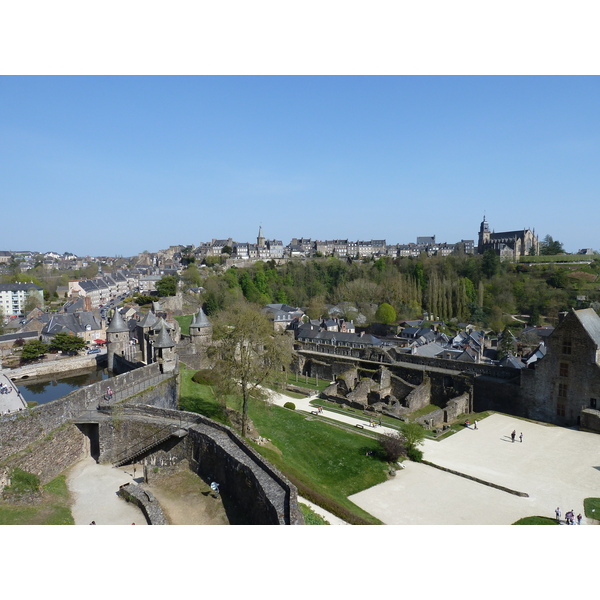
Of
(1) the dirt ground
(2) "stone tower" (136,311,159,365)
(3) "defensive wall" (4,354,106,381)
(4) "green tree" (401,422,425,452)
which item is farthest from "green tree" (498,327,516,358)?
(3) "defensive wall" (4,354,106,381)

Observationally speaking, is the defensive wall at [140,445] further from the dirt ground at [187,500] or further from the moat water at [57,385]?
the moat water at [57,385]

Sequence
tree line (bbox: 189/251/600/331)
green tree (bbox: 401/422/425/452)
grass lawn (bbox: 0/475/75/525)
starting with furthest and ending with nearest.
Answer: tree line (bbox: 189/251/600/331) → green tree (bbox: 401/422/425/452) → grass lawn (bbox: 0/475/75/525)

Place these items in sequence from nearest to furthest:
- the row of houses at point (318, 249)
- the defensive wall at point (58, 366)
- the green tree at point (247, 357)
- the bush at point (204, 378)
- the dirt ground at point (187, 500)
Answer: the dirt ground at point (187, 500) → the green tree at point (247, 357) → the bush at point (204, 378) → the defensive wall at point (58, 366) → the row of houses at point (318, 249)

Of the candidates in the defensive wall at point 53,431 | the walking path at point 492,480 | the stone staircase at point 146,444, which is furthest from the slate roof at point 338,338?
the stone staircase at point 146,444

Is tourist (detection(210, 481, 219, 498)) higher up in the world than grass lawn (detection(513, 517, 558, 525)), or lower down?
higher up

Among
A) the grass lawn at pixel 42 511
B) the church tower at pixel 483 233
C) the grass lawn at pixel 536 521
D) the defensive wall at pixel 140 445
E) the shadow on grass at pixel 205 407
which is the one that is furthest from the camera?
the church tower at pixel 483 233

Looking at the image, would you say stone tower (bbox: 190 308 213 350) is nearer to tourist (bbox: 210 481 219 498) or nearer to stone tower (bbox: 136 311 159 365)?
stone tower (bbox: 136 311 159 365)
